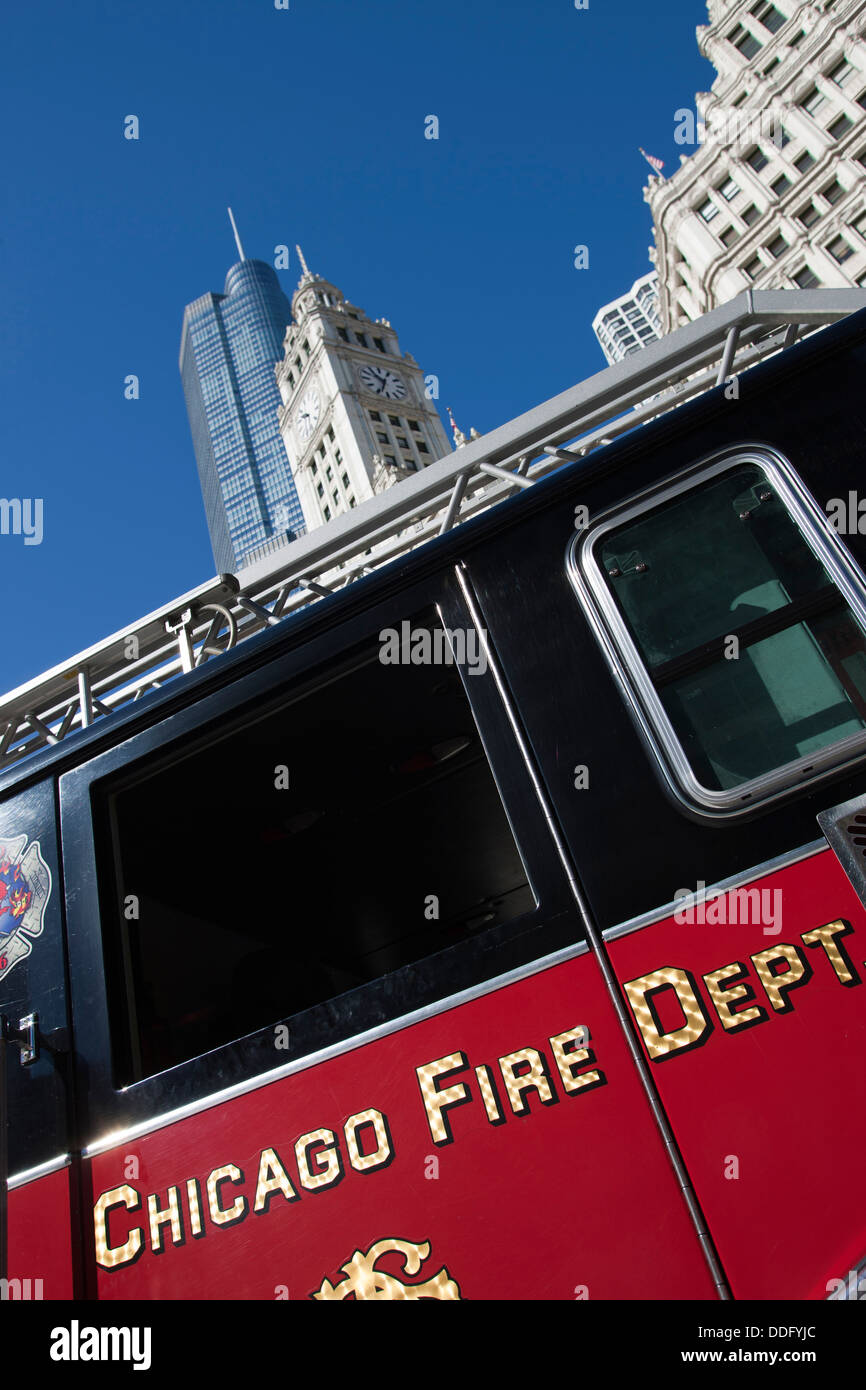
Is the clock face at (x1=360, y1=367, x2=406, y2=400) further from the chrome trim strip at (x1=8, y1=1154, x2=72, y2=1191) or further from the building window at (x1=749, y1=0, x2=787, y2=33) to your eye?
the chrome trim strip at (x1=8, y1=1154, x2=72, y2=1191)

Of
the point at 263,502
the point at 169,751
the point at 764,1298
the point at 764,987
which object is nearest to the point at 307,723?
the point at 169,751

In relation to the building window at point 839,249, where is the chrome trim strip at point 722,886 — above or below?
below

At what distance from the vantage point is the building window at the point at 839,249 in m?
45.2

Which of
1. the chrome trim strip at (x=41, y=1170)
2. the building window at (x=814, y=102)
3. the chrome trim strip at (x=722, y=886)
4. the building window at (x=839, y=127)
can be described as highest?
the building window at (x=814, y=102)

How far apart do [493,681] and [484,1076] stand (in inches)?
39.8

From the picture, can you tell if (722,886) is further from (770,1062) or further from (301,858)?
(301,858)

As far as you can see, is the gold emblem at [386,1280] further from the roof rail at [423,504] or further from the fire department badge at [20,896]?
the roof rail at [423,504]

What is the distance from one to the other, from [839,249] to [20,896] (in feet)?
171

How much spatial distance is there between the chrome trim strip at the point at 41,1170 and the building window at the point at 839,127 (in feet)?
180

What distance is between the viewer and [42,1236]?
2.55 m

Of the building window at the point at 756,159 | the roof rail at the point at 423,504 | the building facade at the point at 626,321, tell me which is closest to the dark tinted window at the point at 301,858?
the roof rail at the point at 423,504

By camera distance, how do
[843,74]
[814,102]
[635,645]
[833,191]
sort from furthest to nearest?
[814,102] → [833,191] → [843,74] → [635,645]

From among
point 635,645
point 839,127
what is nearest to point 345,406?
point 839,127

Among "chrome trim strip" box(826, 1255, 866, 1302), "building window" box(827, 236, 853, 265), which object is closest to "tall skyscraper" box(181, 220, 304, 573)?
"building window" box(827, 236, 853, 265)
